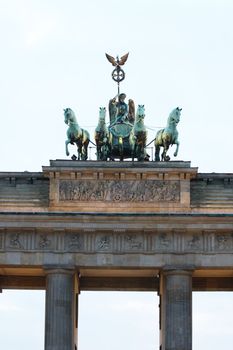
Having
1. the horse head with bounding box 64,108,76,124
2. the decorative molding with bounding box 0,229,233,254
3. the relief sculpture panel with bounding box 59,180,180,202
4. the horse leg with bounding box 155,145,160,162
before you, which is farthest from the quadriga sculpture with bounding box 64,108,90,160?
the decorative molding with bounding box 0,229,233,254

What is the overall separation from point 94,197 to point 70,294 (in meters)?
4.47

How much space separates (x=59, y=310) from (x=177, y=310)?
515 centimetres

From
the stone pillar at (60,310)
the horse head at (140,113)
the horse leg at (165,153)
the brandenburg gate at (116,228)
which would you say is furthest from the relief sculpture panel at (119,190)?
the stone pillar at (60,310)

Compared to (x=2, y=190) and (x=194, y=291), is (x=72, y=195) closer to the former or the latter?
(x=2, y=190)

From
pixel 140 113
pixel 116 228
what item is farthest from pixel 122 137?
pixel 116 228

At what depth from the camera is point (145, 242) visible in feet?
182

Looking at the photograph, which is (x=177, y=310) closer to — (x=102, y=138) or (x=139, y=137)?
(x=139, y=137)

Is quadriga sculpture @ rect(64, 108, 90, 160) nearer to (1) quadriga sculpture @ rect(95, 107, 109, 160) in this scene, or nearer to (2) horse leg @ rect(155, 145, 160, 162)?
(1) quadriga sculpture @ rect(95, 107, 109, 160)

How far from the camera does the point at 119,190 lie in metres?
56.1

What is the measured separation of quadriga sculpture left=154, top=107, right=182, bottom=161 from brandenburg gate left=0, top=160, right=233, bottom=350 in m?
1.27

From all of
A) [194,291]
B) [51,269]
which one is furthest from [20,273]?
[194,291]

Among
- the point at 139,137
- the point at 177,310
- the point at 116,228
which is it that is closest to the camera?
the point at 177,310

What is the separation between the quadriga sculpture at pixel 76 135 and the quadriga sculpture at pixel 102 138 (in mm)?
543

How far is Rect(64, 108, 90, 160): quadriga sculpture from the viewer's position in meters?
57.1
